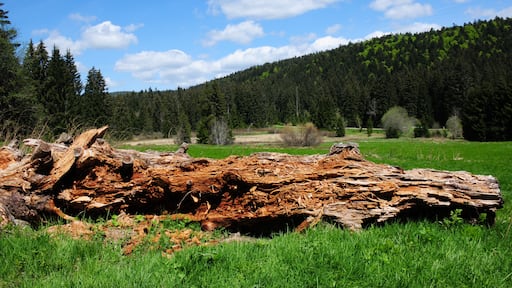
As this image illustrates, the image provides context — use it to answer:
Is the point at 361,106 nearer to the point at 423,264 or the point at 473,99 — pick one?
the point at 473,99

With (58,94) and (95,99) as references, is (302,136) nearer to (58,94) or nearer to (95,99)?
(58,94)

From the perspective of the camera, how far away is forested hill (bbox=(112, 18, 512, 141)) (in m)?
73.7

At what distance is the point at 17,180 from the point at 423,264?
19.7ft

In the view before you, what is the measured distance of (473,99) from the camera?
7400 centimetres

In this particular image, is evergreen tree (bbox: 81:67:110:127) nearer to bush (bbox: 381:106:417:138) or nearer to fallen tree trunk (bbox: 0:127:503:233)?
bush (bbox: 381:106:417:138)

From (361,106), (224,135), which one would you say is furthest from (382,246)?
(361,106)

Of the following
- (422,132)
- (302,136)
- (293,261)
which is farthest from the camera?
(422,132)

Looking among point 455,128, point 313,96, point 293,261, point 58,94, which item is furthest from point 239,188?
point 313,96

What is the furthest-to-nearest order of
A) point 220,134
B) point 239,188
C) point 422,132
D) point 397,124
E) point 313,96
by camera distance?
point 313,96 < point 397,124 < point 422,132 < point 220,134 < point 239,188

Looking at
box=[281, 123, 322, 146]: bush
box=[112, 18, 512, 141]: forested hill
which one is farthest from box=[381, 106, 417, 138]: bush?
box=[281, 123, 322, 146]: bush

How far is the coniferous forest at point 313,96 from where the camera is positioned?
44.4 meters

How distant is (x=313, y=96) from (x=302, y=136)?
344ft

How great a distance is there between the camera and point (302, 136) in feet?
183

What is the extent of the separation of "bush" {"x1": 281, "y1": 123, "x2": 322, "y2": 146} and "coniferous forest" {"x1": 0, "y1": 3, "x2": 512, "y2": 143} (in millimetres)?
24019
